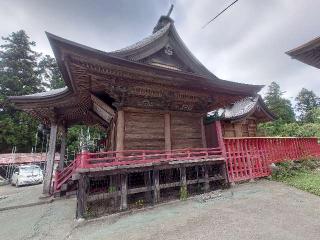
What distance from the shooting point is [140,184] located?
9.05m

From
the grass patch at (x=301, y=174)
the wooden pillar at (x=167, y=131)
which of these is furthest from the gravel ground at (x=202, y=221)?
the wooden pillar at (x=167, y=131)

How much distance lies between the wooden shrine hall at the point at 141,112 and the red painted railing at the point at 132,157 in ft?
0.11

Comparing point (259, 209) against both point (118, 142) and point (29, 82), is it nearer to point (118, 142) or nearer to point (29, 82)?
point (118, 142)

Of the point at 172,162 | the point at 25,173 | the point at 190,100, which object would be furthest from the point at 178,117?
the point at 25,173

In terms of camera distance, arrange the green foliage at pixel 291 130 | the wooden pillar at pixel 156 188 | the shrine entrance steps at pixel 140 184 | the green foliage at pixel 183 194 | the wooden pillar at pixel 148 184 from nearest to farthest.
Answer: the shrine entrance steps at pixel 140 184 < the wooden pillar at pixel 156 188 < the wooden pillar at pixel 148 184 < the green foliage at pixel 183 194 < the green foliage at pixel 291 130

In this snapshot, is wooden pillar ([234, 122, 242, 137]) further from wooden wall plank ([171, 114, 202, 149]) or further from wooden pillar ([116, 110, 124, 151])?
wooden pillar ([116, 110, 124, 151])

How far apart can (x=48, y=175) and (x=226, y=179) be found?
8.99 metres

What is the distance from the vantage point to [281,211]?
6.28 meters

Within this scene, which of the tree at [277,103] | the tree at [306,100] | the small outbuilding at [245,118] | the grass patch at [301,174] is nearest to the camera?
the grass patch at [301,174]

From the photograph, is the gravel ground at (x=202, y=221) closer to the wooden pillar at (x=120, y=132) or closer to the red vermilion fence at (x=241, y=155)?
the red vermilion fence at (x=241, y=155)

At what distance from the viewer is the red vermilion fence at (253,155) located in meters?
9.86

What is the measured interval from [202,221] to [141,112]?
511 centimetres

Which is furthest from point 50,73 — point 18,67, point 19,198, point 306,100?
point 306,100

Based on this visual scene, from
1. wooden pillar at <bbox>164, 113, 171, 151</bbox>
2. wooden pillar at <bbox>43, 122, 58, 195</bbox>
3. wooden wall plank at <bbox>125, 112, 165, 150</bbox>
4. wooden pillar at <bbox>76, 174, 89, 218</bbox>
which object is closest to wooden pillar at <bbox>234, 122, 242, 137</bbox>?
wooden pillar at <bbox>164, 113, 171, 151</bbox>
